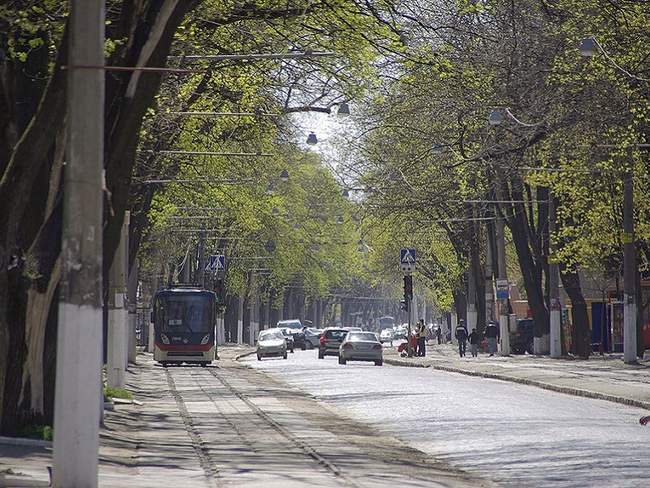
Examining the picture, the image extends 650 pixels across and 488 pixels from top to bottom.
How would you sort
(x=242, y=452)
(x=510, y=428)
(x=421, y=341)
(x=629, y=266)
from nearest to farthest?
(x=242, y=452) < (x=510, y=428) < (x=629, y=266) < (x=421, y=341)

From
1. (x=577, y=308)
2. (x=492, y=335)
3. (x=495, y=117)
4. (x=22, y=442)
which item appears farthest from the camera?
(x=492, y=335)

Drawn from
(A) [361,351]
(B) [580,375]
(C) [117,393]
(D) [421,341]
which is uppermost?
(D) [421,341]

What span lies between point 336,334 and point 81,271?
6426cm

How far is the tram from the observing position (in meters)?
58.7

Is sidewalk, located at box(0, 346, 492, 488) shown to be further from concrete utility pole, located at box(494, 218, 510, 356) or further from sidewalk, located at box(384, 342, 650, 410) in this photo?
concrete utility pole, located at box(494, 218, 510, 356)

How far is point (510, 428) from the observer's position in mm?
22312

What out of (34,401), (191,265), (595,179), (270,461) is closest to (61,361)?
(270,461)

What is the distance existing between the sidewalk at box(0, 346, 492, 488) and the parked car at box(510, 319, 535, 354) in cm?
4176

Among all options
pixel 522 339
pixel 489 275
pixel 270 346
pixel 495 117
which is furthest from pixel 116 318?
pixel 522 339

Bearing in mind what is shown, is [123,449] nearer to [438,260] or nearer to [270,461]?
[270,461]

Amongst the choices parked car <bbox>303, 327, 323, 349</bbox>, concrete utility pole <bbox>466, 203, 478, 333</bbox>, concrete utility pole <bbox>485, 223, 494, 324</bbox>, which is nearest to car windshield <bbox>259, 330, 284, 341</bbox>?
concrete utility pole <bbox>466, 203, 478, 333</bbox>

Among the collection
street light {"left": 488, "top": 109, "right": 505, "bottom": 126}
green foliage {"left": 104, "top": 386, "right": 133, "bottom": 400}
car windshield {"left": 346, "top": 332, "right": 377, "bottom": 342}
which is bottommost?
green foliage {"left": 104, "top": 386, "right": 133, "bottom": 400}

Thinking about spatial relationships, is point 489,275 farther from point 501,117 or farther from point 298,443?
point 298,443

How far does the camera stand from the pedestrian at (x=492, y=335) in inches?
2768
